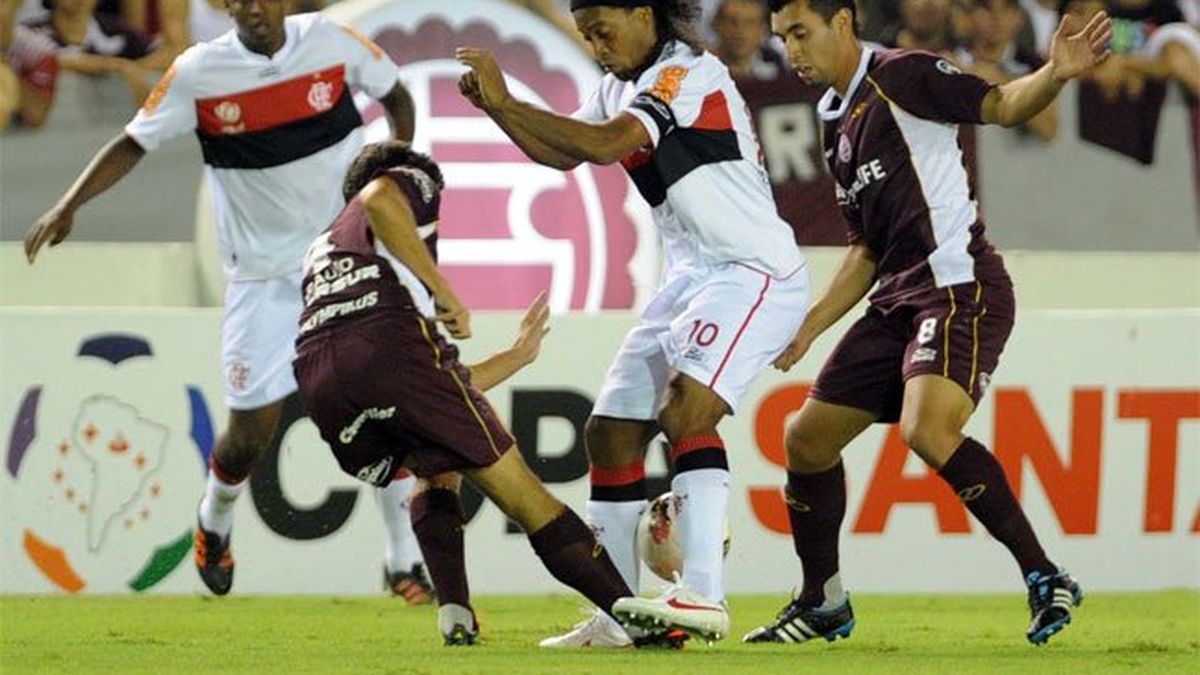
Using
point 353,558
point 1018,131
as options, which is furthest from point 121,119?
point 1018,131

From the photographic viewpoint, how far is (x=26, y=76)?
1178cm

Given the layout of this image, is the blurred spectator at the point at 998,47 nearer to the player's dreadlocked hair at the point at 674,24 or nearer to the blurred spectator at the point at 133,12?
the blurred spectator at the point at 133,12

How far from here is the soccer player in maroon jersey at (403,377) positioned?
7.61 meters

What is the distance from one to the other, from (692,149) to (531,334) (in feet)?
2.49

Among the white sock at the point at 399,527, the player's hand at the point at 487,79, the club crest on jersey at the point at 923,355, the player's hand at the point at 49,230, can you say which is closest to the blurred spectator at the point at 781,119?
the white sock at the point at 399,527

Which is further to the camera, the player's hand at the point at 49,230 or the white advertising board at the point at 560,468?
the white advertising board at the point at 560,468

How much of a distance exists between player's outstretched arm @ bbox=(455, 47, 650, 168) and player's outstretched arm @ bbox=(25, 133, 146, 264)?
2475 millimetres

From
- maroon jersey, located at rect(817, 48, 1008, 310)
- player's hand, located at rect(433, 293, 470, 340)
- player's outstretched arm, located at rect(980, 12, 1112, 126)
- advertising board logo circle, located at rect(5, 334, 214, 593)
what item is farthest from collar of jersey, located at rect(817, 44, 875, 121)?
advertising board logo circle, located at rect(5, 334, 214, 593)

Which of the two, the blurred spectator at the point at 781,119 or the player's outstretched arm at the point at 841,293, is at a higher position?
the player's outstretched arm at the point at 841,293

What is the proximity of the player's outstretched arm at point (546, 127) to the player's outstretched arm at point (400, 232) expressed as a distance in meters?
0.37

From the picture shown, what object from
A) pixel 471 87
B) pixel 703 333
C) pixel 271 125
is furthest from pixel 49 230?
pixel 703 333

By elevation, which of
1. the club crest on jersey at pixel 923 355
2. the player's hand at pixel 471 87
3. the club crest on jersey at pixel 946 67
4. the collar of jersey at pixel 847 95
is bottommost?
the club crest on jersey at pixel 923 355

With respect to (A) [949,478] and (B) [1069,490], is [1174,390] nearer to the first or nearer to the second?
(B) [1069,490]

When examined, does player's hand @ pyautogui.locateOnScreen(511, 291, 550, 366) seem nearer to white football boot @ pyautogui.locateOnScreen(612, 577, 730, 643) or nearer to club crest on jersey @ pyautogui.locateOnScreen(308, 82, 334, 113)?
white football boot @ pyautogui.locateOnScreen(612, 577, 730, 643)
